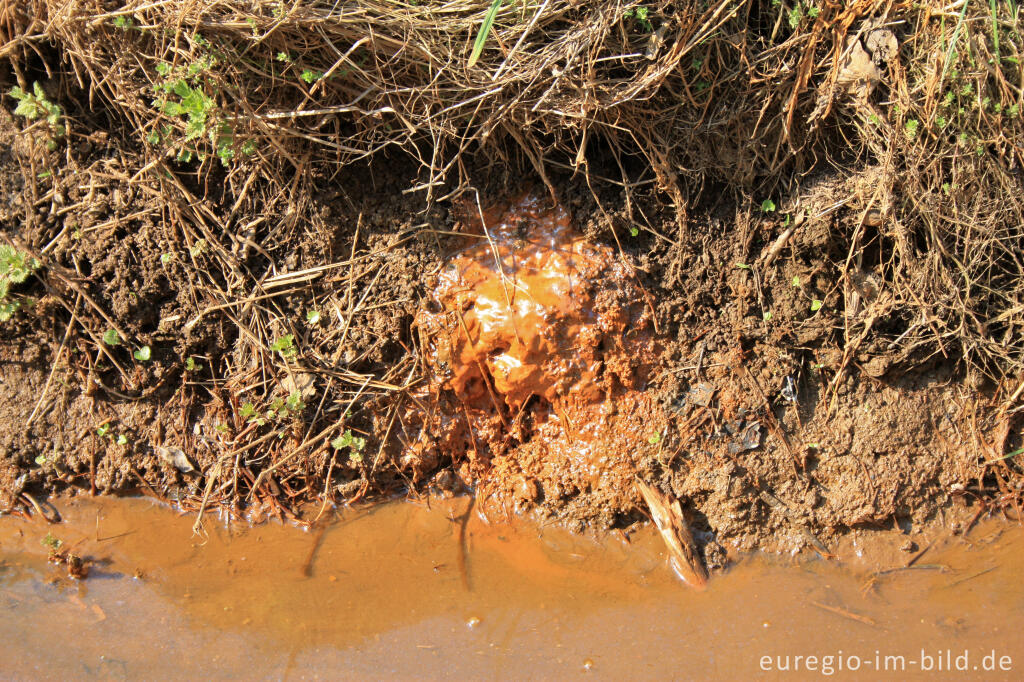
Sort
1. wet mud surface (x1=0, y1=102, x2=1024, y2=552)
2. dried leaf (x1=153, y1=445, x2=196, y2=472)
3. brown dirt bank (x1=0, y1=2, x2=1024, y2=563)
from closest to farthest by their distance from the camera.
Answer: brown dirt bank (x1=0, y1=2, x2=1024, y2=563), wet mud surface (x1=0, y1=102, x2=1024, y2=552), dried leaf (x1=153, y1=445, x2=196, y2=472)

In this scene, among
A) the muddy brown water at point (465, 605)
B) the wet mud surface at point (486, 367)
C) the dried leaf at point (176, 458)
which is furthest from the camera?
the dried leaf at point (176, 458)

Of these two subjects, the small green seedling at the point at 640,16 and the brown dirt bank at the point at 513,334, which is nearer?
the small green seedling at the point at 640,16

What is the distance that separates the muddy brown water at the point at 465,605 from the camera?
2586 mm

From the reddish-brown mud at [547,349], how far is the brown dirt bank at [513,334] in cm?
2

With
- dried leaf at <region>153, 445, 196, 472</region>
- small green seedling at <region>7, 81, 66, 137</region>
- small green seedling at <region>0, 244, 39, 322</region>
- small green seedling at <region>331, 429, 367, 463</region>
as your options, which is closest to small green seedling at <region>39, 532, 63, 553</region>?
dried leaf at <region>153, 445, 196, 472</region>

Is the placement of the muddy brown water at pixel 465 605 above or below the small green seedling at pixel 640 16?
below

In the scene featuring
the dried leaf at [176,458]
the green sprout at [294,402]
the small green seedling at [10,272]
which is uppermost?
the small green seedling at [10,272]

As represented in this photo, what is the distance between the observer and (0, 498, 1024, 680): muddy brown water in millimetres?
2586

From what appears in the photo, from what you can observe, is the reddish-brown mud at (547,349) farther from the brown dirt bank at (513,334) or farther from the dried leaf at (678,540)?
the dried leaf at (678,540)

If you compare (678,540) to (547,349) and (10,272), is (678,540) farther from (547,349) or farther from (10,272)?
(10,272)

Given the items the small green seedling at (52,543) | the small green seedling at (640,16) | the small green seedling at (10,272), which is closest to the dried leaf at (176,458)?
the small green seedling at (52,543)

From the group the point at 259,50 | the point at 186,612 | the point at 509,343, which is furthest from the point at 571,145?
the point at 186,612

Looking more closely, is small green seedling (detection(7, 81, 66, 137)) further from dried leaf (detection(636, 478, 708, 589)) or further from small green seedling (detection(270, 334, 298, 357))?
dried leaf (detection(636, 478, 708, 589))

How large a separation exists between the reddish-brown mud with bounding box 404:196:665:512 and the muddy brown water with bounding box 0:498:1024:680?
0.30 m
